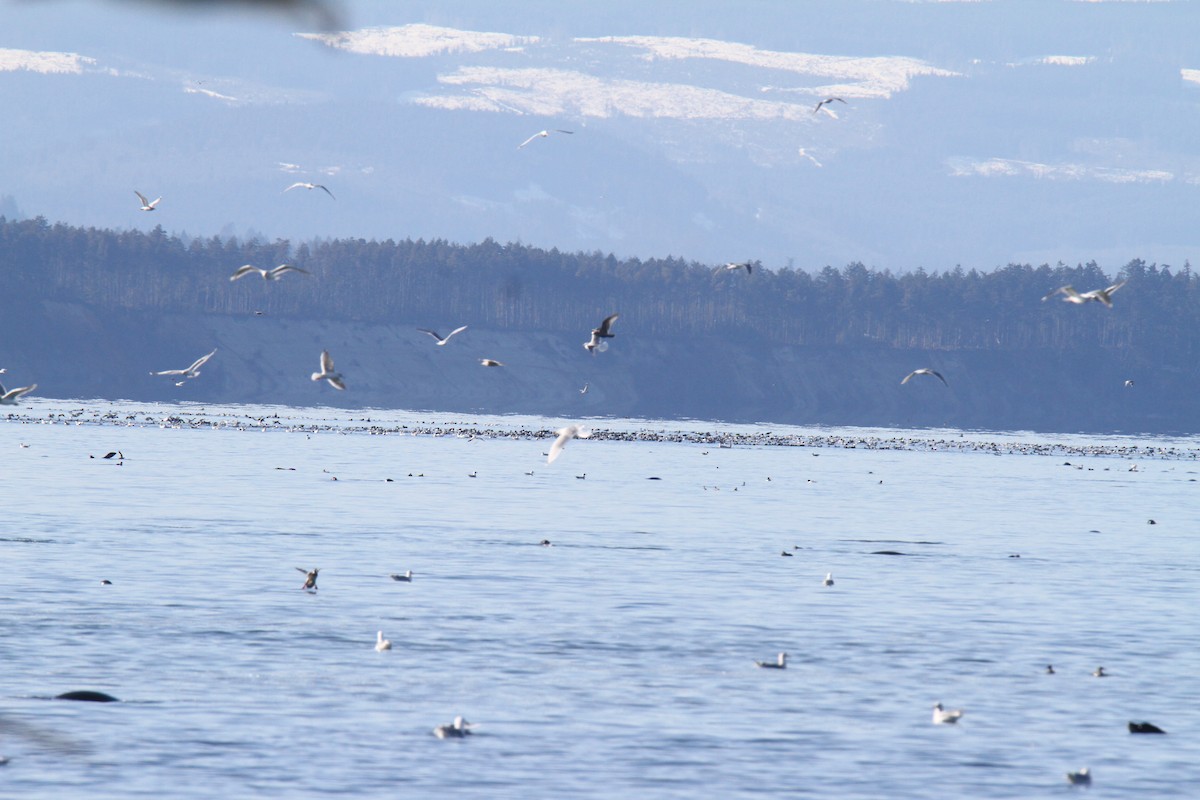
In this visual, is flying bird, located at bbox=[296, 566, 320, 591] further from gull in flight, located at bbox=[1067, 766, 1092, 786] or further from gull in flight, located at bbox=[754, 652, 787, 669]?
gull in flight, located at bbox=[1067, 766, 1092, 786]

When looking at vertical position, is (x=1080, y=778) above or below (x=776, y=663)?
above

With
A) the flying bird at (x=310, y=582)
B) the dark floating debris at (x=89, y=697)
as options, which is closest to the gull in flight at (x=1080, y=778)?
the dark floating debris at (x=89, y=697)

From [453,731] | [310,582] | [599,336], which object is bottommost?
[310,582]

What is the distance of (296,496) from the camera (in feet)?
191

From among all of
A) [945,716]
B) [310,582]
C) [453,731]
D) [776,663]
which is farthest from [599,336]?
[453,731]

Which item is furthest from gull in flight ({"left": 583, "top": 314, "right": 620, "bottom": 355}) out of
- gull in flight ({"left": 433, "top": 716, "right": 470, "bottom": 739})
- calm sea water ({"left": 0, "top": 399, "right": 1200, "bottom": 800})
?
gull in flight ({"left": 433, "top": 716, "right": 470, "bottom": 739})

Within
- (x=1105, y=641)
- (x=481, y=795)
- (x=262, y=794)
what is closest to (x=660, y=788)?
(x=481, y=795)

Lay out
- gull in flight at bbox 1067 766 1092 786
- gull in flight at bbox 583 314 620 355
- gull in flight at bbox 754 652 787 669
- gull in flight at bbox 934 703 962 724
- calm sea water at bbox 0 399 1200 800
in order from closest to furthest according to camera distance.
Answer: gull in flight at bbox 1067 766 1092 786, calm sea water at bbox 0 399 1200 800, gull in flight at bbox 934 703 962 724, gull in flight at bbox 754 652 787 669, gull in flight at bbox 583 314 620 355

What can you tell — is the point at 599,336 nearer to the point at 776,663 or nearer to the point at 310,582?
the point at 310,582

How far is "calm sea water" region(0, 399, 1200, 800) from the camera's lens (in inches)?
800

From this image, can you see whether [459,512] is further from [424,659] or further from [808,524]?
[424,659]

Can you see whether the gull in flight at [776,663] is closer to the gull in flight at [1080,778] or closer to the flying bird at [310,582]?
the gull in flight at [1080,778]

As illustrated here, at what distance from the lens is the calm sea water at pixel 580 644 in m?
20.3

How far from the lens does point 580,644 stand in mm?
28562
